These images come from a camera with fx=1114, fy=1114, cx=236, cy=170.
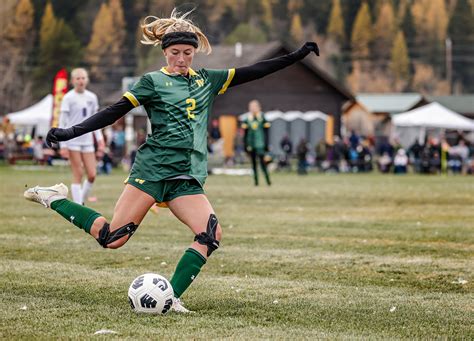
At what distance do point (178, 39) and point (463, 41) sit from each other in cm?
14284

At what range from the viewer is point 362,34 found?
143 meters

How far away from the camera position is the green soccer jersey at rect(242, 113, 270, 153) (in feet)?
91.4

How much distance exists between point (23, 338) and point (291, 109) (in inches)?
2259

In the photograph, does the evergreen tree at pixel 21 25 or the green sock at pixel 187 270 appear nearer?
the green sock at pixel 187 270

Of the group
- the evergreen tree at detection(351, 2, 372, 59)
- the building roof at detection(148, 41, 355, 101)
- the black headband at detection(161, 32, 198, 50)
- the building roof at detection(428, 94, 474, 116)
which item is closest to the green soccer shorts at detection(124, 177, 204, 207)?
the black headband at detection(161, 32, 198, 50)

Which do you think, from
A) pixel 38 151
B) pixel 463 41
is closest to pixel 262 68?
pixel 38 151

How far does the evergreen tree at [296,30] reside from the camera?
451 ft

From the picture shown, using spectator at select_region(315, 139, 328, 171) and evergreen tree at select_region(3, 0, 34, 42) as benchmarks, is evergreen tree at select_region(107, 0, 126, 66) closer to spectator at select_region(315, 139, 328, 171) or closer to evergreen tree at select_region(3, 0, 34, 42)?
evergreen tree at select_region(3, 0, 34, 42)

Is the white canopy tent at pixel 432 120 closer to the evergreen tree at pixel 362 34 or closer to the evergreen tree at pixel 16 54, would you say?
the evergreen tree at pixel 16 54

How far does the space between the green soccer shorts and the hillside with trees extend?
85273mm

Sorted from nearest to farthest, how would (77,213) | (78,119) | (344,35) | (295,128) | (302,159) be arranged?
1. (77,213)
2. (78,119)
3. (302,159)
4. (295,128)
5. (344,35)

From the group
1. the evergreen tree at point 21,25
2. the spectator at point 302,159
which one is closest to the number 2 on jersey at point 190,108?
the spectator at point 302,159

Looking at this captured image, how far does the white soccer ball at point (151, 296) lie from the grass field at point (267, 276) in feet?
0.33

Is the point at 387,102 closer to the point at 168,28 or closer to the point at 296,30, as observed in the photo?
the point at 296,30
